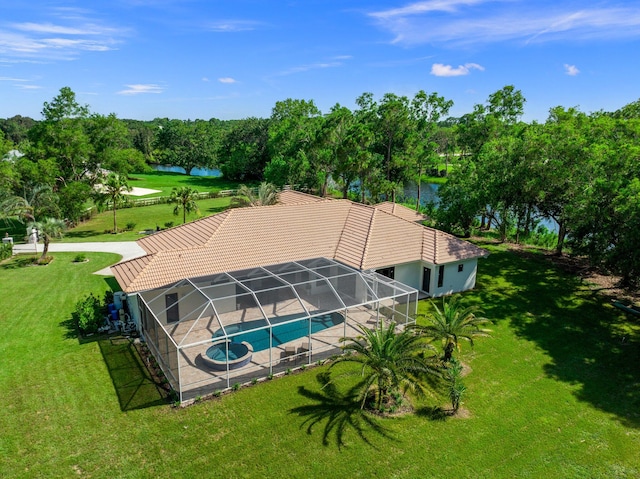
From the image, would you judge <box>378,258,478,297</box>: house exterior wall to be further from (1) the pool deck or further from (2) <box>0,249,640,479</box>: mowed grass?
(1) the pool deck

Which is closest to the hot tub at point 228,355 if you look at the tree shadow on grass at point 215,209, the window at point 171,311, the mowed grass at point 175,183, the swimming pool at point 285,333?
the swimming pool at point 285,333

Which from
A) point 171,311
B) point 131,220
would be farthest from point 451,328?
point 131,220

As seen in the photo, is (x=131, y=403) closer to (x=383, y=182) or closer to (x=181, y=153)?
(x=383, y=182)

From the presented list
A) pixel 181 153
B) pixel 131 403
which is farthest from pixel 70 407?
pixel 181 153

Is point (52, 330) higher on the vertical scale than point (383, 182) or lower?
lower

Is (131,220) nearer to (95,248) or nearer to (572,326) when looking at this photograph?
(95,248)

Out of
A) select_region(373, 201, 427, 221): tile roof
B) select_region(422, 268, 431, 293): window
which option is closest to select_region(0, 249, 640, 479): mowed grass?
select_region(422, 268, 431, 293): window

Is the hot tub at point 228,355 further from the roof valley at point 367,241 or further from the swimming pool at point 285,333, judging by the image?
the roof valley at point 367,241
